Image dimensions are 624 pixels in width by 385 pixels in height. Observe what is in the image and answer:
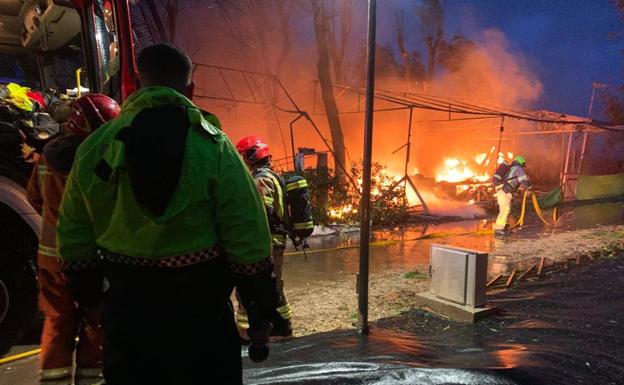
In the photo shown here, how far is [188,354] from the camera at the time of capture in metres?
1.76

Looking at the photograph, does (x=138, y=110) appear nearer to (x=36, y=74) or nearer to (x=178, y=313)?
(x=178, y=313)

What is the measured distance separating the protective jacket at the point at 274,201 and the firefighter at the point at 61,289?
174 centimetres

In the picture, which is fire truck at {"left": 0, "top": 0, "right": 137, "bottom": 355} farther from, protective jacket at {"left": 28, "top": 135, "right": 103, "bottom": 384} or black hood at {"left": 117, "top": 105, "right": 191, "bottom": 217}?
black hood at {"left": 117, "top": 105, "right": 191, "bottom": 217}

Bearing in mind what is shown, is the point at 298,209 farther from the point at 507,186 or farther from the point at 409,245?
the point at 507,186

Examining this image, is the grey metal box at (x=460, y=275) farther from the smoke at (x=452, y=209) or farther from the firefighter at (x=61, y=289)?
the smoke at (x=452, y=209)

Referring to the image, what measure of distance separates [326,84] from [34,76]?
10438mm

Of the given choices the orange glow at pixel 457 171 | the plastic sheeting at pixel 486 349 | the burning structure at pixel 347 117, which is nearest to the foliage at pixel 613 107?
the burning structure at pixel 347 117

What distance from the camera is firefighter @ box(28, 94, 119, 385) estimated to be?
2.78 meters

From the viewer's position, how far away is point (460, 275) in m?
4.92

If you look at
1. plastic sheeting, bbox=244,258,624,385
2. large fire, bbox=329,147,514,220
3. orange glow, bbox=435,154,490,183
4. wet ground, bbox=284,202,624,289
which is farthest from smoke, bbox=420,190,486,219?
plastic sheeting, bbox=244,258,624,385

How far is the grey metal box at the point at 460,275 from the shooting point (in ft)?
15.7

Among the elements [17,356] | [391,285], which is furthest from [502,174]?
[17,356]

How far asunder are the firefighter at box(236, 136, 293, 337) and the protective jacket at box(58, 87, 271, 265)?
244cm

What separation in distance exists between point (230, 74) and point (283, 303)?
19.3 m
